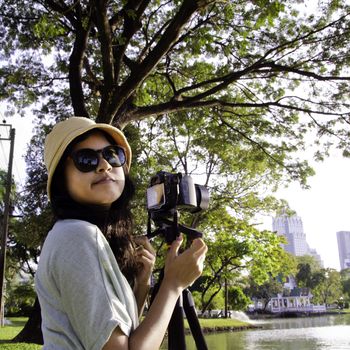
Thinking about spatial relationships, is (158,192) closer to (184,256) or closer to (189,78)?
(184,256)

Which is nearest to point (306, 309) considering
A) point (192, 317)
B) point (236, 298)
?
point (236, 298)

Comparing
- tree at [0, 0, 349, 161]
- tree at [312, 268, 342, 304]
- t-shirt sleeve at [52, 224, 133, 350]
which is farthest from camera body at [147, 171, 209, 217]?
tree at [312, 268, 342, 304]

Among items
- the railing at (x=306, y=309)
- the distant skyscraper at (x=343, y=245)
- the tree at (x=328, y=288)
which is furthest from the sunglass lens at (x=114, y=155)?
the distant skyscraper at (x=343, y=245)

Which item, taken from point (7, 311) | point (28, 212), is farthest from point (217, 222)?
point (7, 311)

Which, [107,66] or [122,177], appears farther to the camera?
[107,66]

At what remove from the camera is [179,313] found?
4.21 feet

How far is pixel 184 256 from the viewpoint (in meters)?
1.09

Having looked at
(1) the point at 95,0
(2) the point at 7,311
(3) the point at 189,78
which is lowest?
(2) the point at 7,311

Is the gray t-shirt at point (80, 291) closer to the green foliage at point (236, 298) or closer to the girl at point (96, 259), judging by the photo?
the girl at point (96, 259)

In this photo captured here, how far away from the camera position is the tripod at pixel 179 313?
1.26 metres

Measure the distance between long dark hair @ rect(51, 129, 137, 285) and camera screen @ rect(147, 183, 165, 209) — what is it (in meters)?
A: 0.07

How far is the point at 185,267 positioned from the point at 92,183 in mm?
351

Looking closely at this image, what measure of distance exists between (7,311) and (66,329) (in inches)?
1231

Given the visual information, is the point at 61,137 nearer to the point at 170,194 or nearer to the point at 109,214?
the point at 109,214
